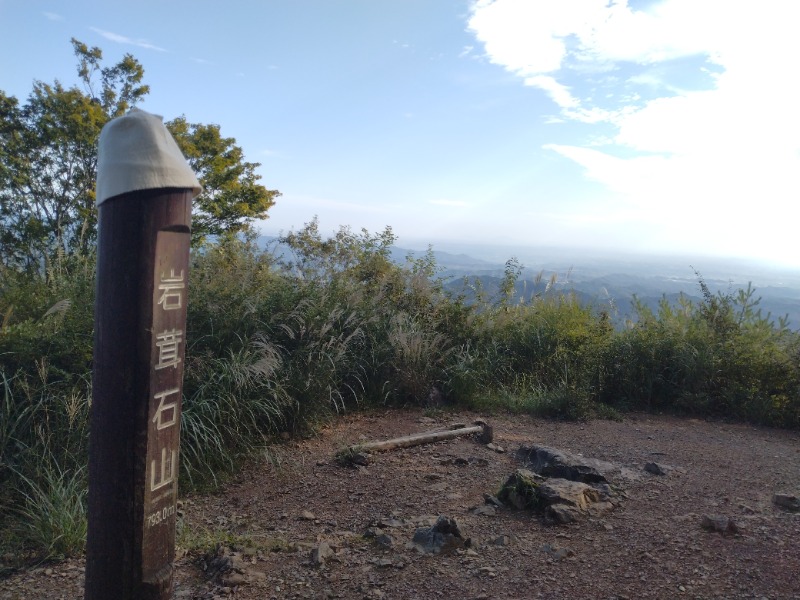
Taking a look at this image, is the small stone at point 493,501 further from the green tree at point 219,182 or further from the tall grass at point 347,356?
the green tree at point 219,182

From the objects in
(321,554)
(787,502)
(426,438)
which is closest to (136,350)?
(321,554)

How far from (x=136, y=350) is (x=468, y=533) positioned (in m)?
2.33

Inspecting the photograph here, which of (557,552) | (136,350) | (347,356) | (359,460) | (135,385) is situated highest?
(136,350)

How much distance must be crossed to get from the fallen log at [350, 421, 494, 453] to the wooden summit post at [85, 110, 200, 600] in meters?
2.82

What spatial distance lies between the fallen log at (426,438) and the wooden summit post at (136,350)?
111 inches

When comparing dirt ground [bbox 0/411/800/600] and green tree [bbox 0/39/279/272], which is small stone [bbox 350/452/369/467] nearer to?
dirt ground [bbox 0/411/800/600]

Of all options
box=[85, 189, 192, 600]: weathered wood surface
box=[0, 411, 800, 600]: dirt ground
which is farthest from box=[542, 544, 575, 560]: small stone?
box=[85, 189, 192, 600]: weathered wood surface

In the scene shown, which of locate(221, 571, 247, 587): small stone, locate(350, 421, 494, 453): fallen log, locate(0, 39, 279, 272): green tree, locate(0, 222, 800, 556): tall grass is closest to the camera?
locate(221, 571, 247, 587): small stone

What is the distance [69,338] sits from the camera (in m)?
4.64

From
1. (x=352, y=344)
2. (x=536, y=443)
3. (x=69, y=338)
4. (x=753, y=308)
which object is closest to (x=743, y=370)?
(x=753, y=308)

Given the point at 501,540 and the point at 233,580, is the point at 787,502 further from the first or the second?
the point at 233,580

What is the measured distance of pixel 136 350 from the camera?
2025 mm

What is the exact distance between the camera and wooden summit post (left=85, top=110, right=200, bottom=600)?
203cm

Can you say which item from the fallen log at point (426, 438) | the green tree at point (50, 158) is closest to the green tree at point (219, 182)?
the green tree at point (50, 158)
